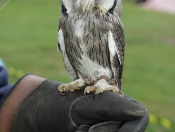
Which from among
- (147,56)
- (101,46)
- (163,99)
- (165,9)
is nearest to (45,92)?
(101,46)

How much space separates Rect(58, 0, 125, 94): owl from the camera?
248 centimetres

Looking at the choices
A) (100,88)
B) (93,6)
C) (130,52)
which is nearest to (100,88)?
(100,88)

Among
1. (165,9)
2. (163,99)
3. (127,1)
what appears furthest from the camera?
(127,1)

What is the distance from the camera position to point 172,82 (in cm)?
735

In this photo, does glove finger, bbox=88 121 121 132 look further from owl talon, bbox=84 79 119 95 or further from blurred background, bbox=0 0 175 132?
blurred background, bbox=0 0 175 132

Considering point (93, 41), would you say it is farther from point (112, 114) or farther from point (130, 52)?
point (130, 52)

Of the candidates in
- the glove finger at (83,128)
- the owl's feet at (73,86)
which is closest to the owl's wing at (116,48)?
the owl's feet at (73,86)

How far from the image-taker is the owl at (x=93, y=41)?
2.48 m

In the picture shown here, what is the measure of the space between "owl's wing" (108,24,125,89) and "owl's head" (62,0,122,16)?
0.11 metres

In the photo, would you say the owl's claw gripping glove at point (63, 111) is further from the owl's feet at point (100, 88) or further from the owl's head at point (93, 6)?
the owl's head at point (93, 6)

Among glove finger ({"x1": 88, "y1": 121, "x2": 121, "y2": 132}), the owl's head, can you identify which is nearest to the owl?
the owl's head

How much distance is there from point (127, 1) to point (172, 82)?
43.6 feet

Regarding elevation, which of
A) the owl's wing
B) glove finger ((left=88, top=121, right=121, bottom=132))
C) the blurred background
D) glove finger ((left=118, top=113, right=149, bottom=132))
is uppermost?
the owl's wing

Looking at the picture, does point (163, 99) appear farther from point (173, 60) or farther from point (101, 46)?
point (101, 46)
